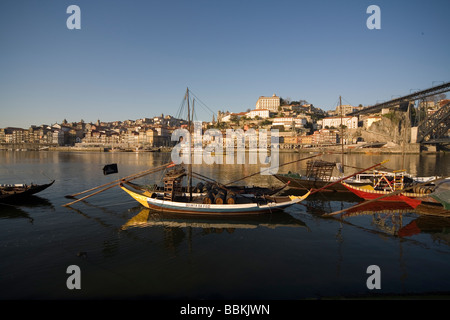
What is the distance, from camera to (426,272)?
380 inches

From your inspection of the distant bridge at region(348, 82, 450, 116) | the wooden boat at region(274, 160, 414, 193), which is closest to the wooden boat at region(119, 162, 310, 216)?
the wooden boat at region(274, 160, 414, 193)

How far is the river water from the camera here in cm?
862

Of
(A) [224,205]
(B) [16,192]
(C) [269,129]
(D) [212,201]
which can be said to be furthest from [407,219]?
(C) [269,129]

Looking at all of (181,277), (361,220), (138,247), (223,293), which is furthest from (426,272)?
(138,247)

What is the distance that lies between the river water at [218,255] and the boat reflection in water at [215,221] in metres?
0.07

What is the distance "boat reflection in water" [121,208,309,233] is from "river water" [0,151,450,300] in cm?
7
